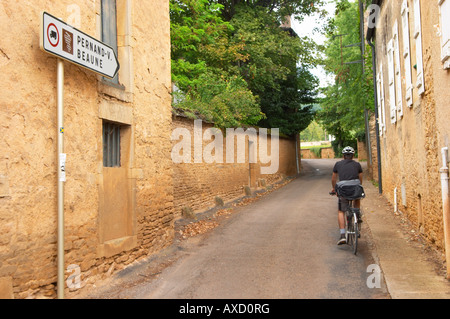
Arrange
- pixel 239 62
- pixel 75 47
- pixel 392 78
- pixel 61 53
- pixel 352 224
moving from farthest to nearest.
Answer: pixel 239 62 → pixel 392 78 → pixel 352 224 → pixel 75 47 → pixel 61 53

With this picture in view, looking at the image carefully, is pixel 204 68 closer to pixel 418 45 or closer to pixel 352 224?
pixel 418 45

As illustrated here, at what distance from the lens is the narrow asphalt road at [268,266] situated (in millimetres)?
5246

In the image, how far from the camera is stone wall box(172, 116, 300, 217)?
11.5 meters

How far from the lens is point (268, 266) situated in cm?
643

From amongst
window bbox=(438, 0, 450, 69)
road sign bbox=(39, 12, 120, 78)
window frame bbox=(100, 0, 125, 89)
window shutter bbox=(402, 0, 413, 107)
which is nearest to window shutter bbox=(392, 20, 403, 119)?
window shutter bbox=(402, 0, 413, 107)

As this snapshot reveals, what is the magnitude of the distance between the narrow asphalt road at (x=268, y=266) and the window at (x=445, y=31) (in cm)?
311

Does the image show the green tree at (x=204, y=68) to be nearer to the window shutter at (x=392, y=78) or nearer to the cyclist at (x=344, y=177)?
the window shutter at (x=392, y=78)

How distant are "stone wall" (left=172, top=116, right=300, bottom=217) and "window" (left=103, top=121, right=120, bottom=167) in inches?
169

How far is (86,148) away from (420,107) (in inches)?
230

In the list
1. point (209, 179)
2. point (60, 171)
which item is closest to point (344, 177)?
point (60, 171)

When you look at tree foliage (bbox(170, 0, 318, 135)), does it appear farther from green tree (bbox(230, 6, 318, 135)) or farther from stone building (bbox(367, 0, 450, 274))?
stone building (bbox(367, 0, 450, 274))

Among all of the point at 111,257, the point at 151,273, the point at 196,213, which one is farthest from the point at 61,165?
the point at 196,213

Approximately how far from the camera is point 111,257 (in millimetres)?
6270
